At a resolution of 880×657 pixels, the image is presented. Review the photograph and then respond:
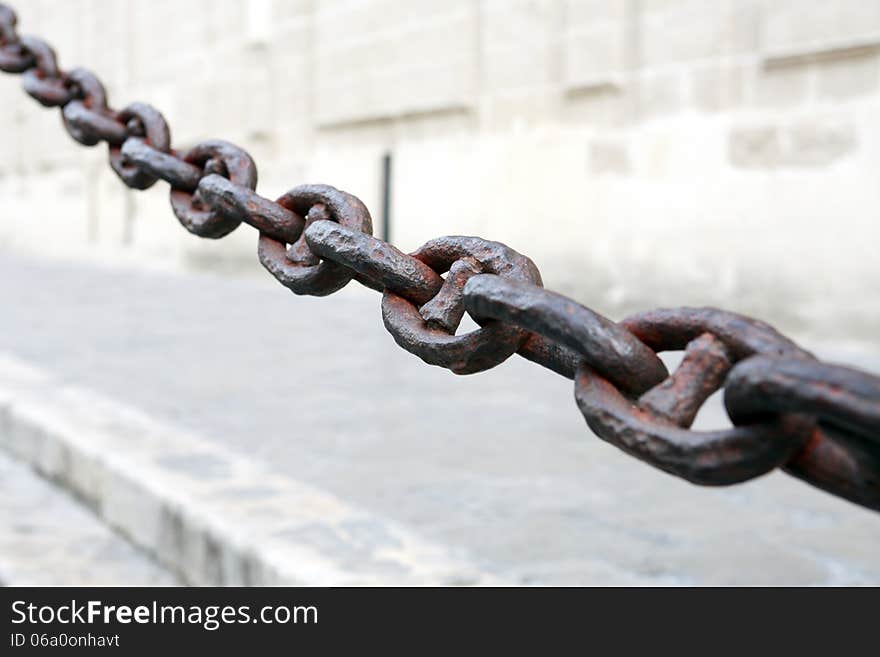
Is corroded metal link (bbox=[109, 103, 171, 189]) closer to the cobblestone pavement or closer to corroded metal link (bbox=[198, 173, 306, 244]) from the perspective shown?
corroded metal link (bbox=[198, 173, 306, 244])

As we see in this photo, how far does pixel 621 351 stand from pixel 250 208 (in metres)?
0.61

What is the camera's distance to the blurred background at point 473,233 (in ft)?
8.02

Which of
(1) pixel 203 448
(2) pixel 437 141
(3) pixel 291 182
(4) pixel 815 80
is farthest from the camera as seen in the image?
(3) pixel 291 182

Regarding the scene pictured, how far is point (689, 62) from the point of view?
562cm

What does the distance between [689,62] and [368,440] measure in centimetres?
321

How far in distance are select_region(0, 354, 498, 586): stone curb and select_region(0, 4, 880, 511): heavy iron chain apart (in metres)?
1.01

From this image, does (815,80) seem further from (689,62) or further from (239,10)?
(239,10)

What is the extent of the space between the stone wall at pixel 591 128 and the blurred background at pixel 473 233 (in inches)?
0.6

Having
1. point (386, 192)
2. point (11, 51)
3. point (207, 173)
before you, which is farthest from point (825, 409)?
point (386, 192)

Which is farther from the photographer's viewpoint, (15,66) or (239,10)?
(239,10)

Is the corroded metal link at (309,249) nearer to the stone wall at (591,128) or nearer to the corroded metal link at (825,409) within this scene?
the corroded metal link at (825,409)

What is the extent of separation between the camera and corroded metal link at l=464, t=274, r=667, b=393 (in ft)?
2.52

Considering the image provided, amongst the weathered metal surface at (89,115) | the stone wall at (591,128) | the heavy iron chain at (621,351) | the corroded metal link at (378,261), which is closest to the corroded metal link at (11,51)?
the weathered metal surface at (89,115)
